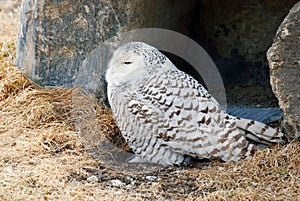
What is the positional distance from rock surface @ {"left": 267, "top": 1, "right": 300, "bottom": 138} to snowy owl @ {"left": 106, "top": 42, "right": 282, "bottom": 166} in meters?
0.18

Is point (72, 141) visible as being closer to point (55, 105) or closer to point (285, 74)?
point (55, 105)

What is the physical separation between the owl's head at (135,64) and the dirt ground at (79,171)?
21.4 inches

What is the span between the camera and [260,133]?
4.63m

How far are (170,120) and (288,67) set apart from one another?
3.14 ft

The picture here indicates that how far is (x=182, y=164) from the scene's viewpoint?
4.62m

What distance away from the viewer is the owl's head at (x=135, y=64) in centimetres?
471

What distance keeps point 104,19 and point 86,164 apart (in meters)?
1.36

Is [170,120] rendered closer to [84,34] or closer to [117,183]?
[117,183]

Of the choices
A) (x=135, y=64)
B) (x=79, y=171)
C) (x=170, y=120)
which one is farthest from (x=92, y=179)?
(x=135, y=64)

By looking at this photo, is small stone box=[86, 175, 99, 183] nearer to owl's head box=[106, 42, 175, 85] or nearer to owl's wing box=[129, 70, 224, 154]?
owl's wing box=[129, 70, 224, 154]

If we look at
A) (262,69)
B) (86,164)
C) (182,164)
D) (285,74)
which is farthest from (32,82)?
(262,69)

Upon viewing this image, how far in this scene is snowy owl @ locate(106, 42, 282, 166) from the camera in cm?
446

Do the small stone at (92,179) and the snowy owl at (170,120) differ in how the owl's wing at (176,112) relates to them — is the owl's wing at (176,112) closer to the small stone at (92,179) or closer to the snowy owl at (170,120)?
the snowy owl at (170,120)

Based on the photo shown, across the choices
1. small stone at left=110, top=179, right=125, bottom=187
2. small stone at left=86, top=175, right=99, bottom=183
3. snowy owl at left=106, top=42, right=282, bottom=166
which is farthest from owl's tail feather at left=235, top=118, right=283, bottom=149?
small stone at left=86, top=175, right=99, bottom=183
